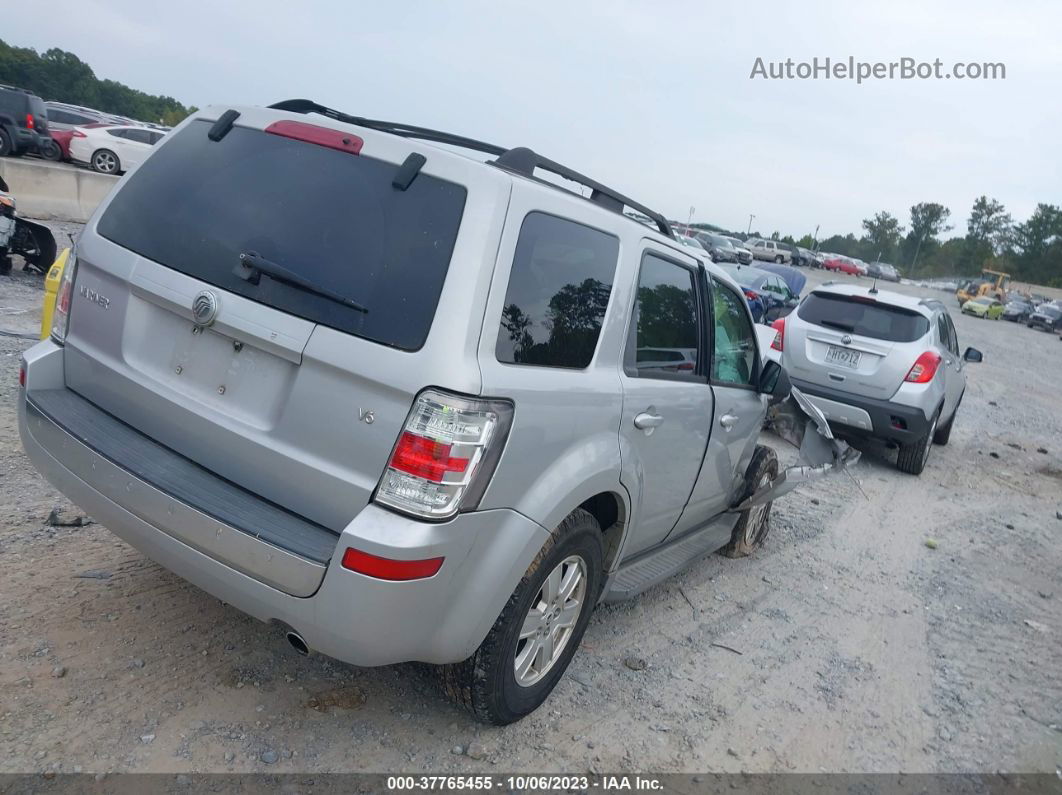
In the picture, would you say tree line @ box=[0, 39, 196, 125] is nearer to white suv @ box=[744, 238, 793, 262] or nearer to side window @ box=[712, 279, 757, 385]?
white suv @ box=[744, 238, 793, 262]

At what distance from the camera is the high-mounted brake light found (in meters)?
2.73

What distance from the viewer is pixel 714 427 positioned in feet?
13.7

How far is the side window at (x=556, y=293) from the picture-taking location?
106 inches

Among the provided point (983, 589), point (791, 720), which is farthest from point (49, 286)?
point (983, 589)

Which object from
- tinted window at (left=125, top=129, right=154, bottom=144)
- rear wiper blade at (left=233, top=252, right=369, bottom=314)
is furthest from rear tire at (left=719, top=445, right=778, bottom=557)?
tinted window at (left=125, top=129, right=154, bottom=144)

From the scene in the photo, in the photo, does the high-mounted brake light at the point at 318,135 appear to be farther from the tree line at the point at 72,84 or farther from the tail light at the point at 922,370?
the tree line at the point at 72,84

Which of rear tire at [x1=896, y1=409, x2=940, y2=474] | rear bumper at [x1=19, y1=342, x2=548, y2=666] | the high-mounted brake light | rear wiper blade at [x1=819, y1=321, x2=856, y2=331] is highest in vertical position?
the high-mounted brake light

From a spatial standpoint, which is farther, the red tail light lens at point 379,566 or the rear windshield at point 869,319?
the rear windshield at point 869,319

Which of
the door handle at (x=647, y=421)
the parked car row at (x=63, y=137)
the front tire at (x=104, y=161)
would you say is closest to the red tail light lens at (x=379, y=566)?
the door handle at (x=647, y=421)

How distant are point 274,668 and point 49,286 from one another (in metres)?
2.83

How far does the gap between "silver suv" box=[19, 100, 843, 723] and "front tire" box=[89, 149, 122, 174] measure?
22.7 meters

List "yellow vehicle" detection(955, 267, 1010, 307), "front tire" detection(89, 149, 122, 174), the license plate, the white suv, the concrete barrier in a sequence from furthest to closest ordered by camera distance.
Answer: "yellow vehicle" detection(955, 267, 1010, 307), the white suv, "front tire" detection(89, 149, 122, 174), the concrete barrier, the license plate

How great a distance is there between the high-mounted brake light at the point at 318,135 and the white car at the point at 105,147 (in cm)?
2265

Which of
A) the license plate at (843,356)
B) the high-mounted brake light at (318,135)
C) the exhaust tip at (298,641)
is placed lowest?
the exhaust tip at (298,641)
